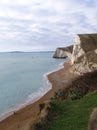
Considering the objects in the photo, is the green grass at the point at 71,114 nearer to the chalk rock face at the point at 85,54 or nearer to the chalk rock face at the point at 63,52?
the chalk rock face at the point at 85,54

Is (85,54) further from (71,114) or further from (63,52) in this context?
(63,52)

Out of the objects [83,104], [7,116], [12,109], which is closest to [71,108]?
[83,104]

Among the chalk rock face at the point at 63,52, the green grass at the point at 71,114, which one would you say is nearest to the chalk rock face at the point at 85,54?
the green grass at the point at 71,114

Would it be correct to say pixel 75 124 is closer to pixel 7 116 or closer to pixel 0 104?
pixel 7 116

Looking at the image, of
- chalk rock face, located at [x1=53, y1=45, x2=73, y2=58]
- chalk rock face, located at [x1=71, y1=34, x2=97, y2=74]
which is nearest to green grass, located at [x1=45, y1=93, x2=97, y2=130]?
chalk rock face, located at [x1=71, y1=34, x2=97, y2=74]

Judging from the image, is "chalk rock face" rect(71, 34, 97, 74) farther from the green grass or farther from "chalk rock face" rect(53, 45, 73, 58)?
"chalk rock face" rect(53, 45, 73, 58)

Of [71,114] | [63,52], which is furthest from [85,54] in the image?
[63,52]
